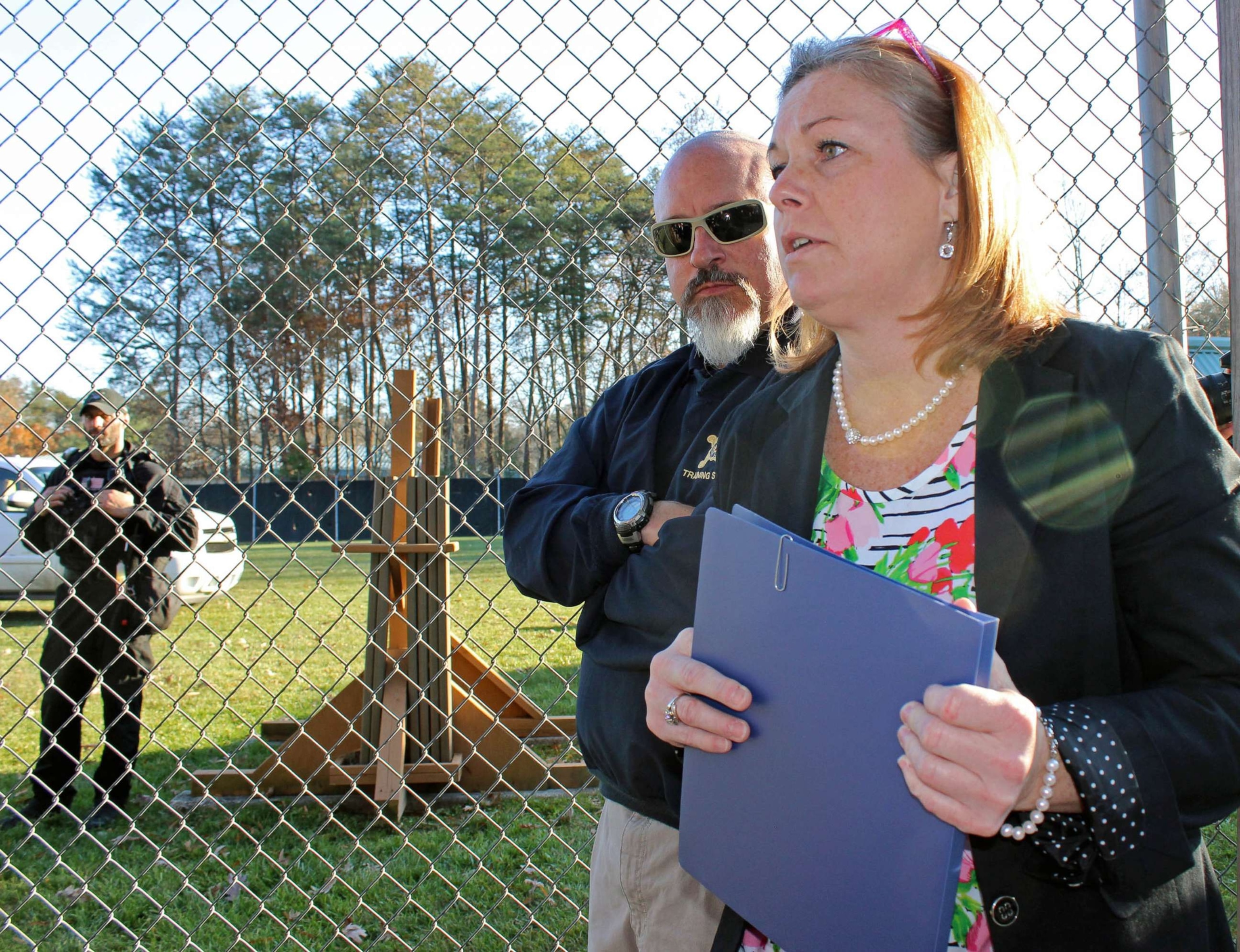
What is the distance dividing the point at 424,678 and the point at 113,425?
103 inches

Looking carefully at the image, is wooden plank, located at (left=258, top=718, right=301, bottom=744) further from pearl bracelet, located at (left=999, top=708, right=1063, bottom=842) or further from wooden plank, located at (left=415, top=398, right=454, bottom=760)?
pearl bracelet, located at (left=999, top=708, right=1063, bottom=842)

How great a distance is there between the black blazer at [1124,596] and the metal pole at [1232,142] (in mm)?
270

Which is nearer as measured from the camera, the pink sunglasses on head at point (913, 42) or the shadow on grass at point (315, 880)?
the pink sunglasses on head at point (913, 42)

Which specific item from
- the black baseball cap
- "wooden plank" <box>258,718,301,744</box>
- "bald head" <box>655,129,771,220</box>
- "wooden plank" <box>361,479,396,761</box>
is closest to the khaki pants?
"bald head" <box>655,129,771,220</box>

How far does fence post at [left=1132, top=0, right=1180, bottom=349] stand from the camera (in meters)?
2.20

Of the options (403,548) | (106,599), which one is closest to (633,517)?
(403,548)

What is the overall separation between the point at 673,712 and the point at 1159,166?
2045 mm

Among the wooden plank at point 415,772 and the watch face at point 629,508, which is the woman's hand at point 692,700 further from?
the wooden plank at point 415,772

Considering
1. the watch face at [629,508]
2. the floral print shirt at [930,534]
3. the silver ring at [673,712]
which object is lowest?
the silver ring at [673,712]

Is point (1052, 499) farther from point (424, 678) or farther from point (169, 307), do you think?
point (424, 678)

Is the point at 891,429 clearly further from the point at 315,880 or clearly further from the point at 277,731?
the point at 277,731

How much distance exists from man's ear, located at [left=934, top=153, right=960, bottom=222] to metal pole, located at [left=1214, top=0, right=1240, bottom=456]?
15.8 inches

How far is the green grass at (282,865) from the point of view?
2.92 metres

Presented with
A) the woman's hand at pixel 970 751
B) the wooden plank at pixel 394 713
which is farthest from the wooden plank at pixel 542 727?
the woman's hand at pixel 970 751
